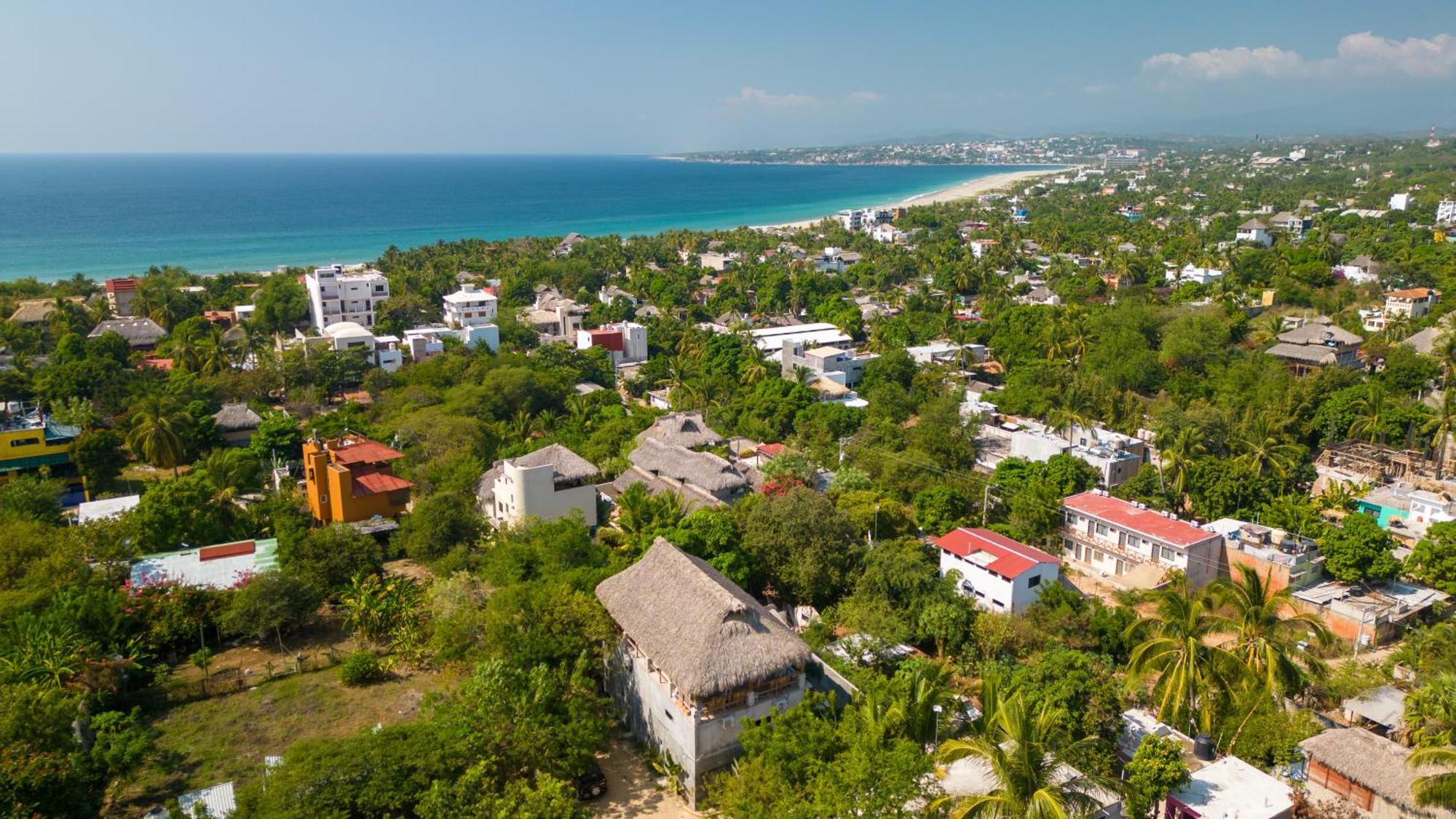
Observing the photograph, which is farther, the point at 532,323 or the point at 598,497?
the point at 532,323

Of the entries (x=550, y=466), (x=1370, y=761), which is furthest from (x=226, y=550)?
(x=1370, y=761)

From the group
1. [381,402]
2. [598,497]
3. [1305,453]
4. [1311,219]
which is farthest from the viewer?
[1311,219]

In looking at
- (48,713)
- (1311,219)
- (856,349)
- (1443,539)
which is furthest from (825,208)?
(48,713)

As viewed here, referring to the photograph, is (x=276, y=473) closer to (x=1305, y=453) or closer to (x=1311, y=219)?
(x=1305, y=453)

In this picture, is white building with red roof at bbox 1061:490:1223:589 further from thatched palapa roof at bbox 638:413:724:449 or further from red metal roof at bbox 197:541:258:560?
red metal roof at bbox 197:541:258:560

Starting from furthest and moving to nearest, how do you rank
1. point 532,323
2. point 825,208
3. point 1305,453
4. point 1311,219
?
point 825,208 < point 1311,219 < point 532,323 < point 1305,453

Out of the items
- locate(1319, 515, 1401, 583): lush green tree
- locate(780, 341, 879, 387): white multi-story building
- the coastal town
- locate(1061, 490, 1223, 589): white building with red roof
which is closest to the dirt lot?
the coastal town

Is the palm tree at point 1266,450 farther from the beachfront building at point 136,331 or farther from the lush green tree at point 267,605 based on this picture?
the beachfront building at point 136,331
